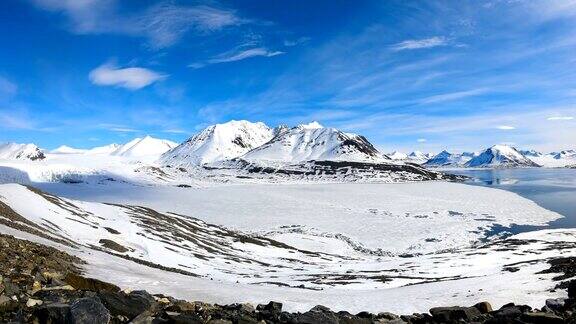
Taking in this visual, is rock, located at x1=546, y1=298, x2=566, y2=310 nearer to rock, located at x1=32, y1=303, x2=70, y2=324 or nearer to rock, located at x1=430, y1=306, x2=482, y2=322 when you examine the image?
rock, located at x1=430, y1=306, x2=482, y2=322

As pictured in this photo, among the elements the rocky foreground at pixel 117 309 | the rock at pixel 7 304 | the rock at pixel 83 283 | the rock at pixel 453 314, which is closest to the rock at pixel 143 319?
the rocky foreground at pixel 117 309

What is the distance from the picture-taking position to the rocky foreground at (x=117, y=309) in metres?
9.04

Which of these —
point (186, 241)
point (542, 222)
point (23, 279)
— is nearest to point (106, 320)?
point (23, 279)

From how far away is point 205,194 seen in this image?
5605 inches

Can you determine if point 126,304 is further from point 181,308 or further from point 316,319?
point 316,319

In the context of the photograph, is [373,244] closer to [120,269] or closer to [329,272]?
[329,272]

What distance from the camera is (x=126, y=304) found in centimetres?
1028

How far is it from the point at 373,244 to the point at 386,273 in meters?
32.9

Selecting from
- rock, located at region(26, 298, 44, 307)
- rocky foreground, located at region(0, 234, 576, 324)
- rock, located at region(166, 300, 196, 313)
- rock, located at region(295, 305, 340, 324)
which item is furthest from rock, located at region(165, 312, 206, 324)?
rock, located at region(26, 298, 44, 307)

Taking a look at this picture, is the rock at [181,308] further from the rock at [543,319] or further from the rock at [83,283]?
the rock at [543,319]

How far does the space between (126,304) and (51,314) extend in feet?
5.76

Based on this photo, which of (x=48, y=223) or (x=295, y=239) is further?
(x=295, y=239)

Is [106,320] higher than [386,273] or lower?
higher

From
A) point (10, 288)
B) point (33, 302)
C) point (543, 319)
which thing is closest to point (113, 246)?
point (10, 288)
